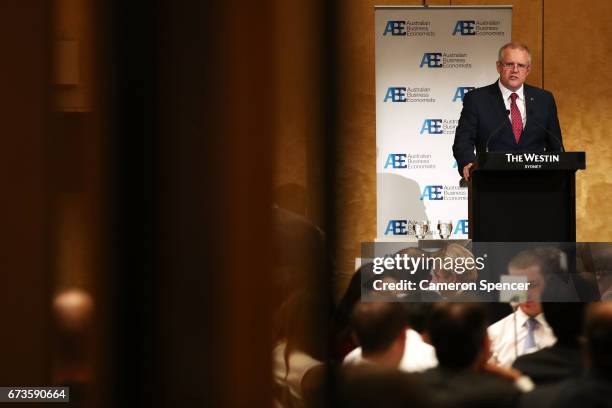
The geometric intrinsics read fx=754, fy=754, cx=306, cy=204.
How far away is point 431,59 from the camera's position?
19.7 feet

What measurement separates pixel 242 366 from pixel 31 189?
9.6 inches

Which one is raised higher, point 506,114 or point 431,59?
point 431,59

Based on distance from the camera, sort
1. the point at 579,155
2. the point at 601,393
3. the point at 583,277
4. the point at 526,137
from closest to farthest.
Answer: the point at 601,393, the point at 583,277, the point at 579,155, the point at 526,137

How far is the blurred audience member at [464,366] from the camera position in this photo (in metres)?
0.75

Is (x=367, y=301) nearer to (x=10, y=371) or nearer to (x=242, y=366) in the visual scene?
(x=242, y=366)

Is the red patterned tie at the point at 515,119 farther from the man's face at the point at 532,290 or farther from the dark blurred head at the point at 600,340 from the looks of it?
the dark blurred head at the point at 600,340

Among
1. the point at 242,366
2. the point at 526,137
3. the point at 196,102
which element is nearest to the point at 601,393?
the point at 242,366

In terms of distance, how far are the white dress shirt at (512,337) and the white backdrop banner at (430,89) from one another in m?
4.60

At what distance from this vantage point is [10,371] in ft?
2.14

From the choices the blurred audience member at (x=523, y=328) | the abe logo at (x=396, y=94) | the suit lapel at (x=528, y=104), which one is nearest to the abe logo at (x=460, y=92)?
the abe logo at (x=396, y=94)

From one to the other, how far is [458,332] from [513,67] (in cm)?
352

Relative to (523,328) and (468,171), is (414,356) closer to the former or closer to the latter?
(523,328)

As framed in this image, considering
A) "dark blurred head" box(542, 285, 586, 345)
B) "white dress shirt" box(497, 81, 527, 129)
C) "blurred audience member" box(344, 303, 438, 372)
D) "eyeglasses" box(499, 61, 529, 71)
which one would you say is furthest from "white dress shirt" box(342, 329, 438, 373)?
"eyeglasses" box(499, 61, 529, 71)

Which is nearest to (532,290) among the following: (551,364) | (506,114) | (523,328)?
(523,328)
